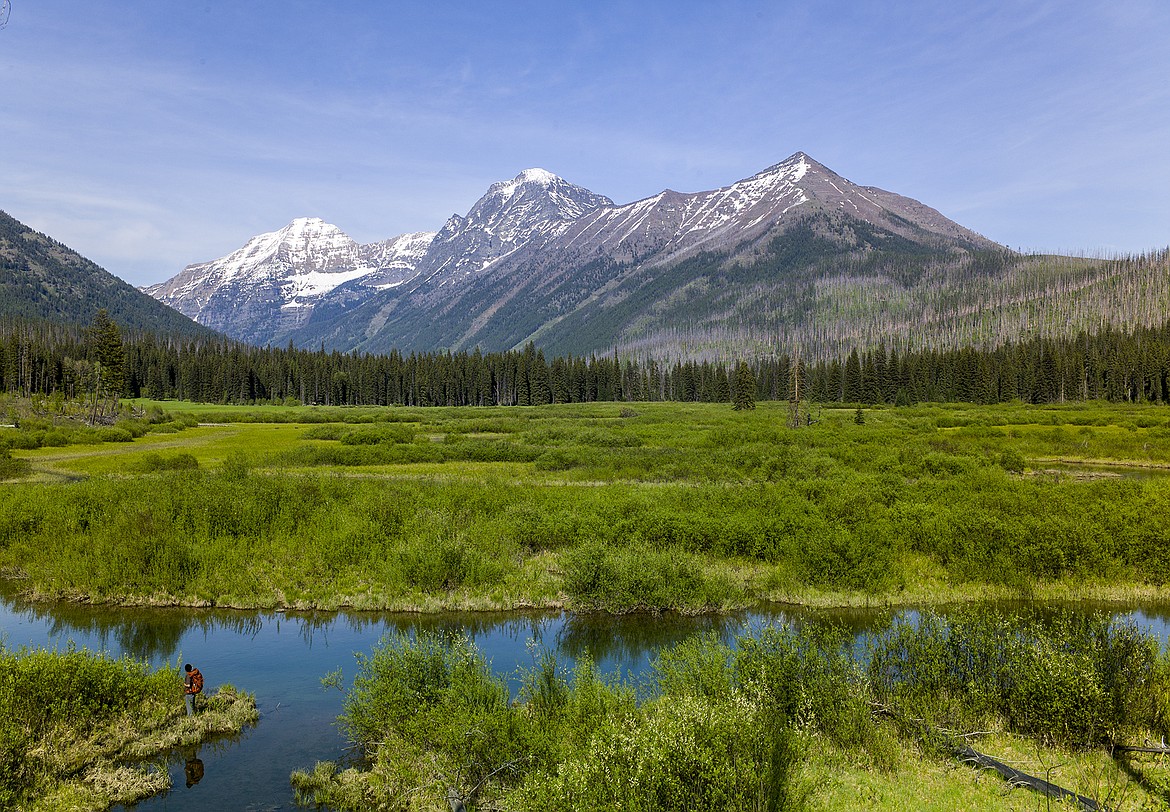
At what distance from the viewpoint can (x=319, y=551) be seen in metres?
28.0

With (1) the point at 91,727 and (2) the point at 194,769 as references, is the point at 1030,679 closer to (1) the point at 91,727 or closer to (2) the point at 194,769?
(2) the point at 194,769

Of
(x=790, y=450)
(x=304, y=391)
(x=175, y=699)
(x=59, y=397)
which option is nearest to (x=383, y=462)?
(x=790, y=450)

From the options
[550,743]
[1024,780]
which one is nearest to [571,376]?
[550,743]

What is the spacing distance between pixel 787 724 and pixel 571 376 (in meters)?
163

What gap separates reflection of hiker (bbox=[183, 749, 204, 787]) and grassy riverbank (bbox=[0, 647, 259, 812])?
405 mm

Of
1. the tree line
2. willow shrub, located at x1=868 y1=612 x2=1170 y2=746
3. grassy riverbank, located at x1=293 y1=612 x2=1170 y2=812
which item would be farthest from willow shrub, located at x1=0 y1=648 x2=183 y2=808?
the tree line

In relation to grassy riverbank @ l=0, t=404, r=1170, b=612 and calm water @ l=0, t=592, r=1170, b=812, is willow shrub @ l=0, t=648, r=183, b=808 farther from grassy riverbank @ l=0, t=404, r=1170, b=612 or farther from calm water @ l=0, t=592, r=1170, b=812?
grassy riverbank @ l=0, t=404, r=1170, b=612

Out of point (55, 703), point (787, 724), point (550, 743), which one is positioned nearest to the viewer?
point (550, 743)

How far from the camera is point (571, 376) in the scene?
6880 inches

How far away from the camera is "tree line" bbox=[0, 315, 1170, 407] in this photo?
126812 millimetres

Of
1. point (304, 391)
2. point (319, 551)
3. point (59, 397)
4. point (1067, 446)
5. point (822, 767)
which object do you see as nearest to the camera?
point (822, 767)

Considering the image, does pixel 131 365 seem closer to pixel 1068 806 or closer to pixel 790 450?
pixel 790 450

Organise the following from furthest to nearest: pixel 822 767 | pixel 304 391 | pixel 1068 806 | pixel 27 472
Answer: pixel 304 391
pixel 27 472
pixel 822 767
pixel 1068 806

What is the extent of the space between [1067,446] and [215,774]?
74760 millimetres
